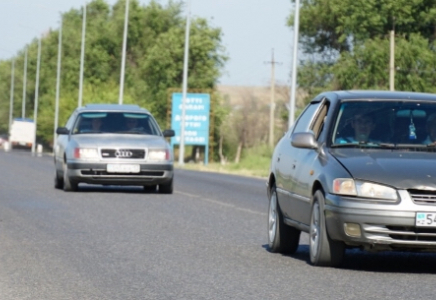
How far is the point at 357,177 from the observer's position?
10.4m

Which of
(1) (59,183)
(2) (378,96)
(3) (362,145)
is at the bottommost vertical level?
(1) (59,183)

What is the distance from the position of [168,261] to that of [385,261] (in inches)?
76.1

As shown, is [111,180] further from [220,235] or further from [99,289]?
[99,289]

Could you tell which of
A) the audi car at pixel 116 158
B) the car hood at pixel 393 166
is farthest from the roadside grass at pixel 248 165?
the car hood at pixel 393 166

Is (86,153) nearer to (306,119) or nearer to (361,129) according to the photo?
(306,119)

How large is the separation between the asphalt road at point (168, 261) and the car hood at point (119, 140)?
3695 mm

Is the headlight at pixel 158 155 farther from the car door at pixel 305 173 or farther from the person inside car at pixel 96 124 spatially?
the car door at pixel 305 173

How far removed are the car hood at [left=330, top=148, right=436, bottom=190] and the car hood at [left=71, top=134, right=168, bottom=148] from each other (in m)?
11.8

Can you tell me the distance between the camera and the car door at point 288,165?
1195 cm

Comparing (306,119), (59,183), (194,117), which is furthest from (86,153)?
(194,117)

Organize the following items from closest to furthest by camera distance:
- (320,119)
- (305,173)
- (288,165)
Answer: (305,173)
(320,119)
(288,165)

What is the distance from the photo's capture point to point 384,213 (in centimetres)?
1020

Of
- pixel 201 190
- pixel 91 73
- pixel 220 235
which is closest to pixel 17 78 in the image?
pixel 91 73

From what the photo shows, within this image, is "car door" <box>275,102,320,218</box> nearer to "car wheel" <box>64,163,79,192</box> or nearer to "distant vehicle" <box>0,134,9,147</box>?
"car wheel" <box>64,163,79,192</box>
